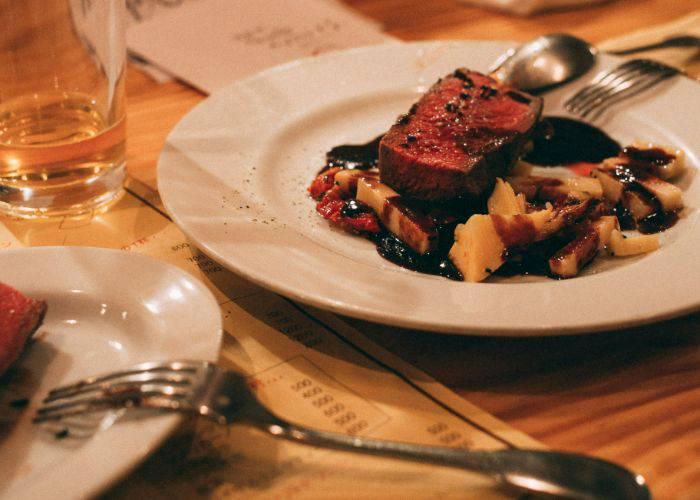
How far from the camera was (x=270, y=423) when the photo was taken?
2.68 feet

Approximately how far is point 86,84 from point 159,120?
0.50m

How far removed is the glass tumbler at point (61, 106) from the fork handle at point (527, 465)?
0.87m

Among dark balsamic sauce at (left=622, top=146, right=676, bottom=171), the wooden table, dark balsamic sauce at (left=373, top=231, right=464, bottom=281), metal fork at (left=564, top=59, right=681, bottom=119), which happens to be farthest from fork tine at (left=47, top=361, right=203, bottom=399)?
metal fork at (left=564, top=59, right=681, bottom=119)

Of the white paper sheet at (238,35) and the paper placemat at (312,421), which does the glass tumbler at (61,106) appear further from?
the white paper sheet at (238,35)

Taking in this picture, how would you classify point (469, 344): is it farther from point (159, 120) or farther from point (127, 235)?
point (159, 120)

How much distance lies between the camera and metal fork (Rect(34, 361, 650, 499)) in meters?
0.77

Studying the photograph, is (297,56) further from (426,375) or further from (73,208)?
(426,375)

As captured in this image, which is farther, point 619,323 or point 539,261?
point 539,261

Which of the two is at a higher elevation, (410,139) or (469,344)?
(410,139)

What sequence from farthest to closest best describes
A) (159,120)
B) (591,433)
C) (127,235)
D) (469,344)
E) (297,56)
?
1. (297,56)
2. (159,120)
3. (127,235)
4. (469,344)
5. (591,433)

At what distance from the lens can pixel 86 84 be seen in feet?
4.88

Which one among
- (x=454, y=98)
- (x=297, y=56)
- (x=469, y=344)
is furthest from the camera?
(x=297, y=56)

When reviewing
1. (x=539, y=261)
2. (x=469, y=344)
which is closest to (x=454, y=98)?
(x=539, y=261)

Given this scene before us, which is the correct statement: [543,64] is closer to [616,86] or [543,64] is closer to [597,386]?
[616,86]
